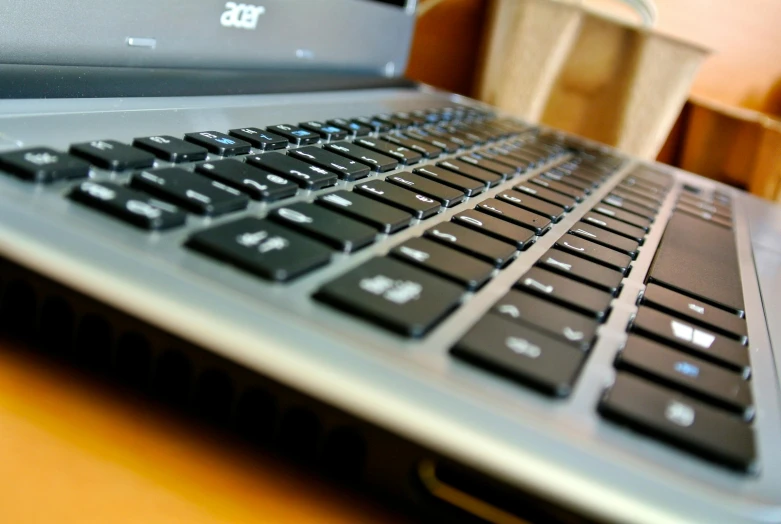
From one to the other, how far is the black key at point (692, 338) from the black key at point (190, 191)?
15 centimetres

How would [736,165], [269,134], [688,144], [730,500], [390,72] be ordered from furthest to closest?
[688,144]
[736,165]
[390,72]
[269,134]
[730,500]

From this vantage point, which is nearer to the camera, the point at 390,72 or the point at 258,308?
the point at 258,308

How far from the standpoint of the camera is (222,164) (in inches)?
10.8

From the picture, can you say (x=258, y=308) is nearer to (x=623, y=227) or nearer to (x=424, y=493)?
(x=424, y=493)

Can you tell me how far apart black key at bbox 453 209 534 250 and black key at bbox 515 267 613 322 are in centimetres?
3

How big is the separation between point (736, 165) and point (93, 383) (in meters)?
1.17

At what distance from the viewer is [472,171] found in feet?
1.44

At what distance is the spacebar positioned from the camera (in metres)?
0.33

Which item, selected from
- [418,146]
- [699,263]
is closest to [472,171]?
[418,146]

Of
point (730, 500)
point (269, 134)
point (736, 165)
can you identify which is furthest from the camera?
point (736, 165)

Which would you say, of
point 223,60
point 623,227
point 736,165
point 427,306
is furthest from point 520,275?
point 736,165

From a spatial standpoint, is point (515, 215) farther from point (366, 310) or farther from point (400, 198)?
point (366, 310)

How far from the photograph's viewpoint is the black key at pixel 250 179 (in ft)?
0.83

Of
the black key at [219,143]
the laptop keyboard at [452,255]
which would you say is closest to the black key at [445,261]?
the laptop keyboard at [452,255]
